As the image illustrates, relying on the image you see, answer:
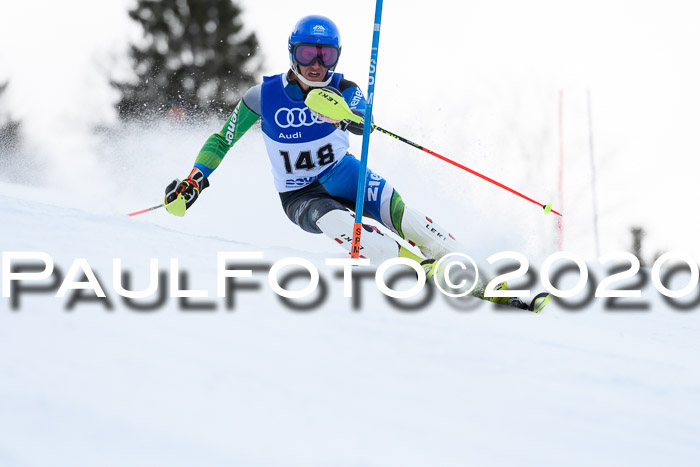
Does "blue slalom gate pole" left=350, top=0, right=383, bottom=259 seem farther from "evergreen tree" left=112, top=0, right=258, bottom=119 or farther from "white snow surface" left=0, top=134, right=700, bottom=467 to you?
"evergreen tree" left=112, top=0, right=258, bottom=119

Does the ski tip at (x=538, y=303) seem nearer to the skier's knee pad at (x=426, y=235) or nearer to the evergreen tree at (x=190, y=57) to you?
the skier's knee pad at (x=426, y=235)

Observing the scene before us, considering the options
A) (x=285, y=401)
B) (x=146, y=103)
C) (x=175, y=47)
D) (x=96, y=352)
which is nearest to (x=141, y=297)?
(x=96, y=352)

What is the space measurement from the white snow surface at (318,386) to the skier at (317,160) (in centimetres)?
98

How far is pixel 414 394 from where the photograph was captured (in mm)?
1745

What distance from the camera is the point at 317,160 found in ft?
13.6

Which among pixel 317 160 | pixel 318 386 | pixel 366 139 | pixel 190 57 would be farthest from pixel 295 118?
pixel 190 57

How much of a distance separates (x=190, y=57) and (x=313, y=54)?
44.7 feet

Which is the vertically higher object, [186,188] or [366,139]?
[366,139]

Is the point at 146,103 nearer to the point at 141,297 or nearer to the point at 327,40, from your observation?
the point at 327,40

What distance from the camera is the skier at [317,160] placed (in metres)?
3.77

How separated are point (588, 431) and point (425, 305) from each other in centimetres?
117

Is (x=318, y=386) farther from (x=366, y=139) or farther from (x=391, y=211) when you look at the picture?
(x=391, y=211)

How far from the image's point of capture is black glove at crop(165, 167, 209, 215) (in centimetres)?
413

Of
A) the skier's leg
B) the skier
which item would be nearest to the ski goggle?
the skier
